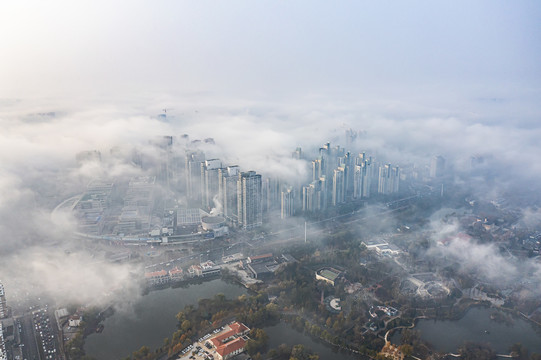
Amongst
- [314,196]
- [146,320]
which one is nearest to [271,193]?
[314,196]

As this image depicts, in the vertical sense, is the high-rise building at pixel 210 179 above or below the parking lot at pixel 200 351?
above

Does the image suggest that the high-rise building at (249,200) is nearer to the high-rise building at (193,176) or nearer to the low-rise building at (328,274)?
the high-rise building at (193,176)

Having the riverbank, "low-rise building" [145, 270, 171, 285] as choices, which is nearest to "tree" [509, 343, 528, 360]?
the riverbank

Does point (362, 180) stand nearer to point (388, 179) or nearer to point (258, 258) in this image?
point (388, 179)

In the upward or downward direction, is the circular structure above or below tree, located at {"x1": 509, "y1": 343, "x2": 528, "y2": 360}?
above

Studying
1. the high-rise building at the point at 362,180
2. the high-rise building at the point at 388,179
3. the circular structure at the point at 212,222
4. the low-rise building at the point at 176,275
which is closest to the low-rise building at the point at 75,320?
the low-rise building at the point at 176,275

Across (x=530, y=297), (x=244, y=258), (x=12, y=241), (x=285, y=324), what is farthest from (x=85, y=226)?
(x=530, y=297)

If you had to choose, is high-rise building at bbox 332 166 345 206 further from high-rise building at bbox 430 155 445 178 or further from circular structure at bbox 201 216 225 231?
high-rise building at bbox 430 155 445 178

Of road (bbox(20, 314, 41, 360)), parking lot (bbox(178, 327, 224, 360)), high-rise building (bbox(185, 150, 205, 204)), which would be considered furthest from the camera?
high-rise building (bbox(185, 150, 205, 204))
